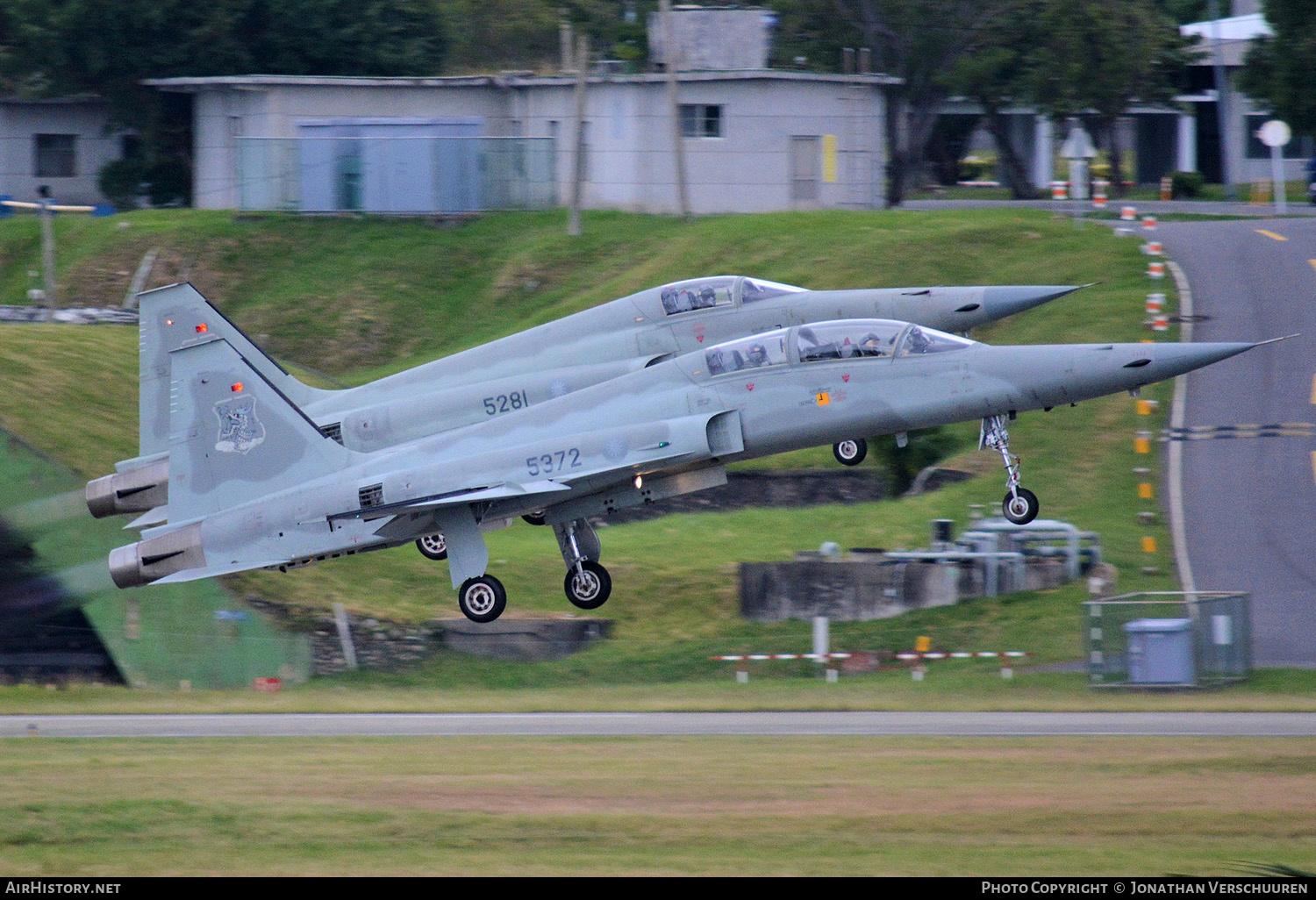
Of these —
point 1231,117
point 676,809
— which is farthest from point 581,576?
point 1231,117

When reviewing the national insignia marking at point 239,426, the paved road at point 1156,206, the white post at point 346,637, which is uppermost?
the paved road at point 1156,206

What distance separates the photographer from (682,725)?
2369 centimetres

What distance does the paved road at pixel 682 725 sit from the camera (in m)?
22.1

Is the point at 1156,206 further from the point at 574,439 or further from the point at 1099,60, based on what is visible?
the point at 574,439

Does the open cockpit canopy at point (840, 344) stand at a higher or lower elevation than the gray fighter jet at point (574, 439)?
higher

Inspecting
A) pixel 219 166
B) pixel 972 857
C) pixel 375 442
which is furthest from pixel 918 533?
pixel 219 166

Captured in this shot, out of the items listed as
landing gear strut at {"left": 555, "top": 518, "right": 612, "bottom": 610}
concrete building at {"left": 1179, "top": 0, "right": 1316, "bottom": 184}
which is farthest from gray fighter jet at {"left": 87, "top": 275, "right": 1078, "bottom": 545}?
concrete building at {"left": 1179, "top": 0, "right": 1316, "bottom": 184}

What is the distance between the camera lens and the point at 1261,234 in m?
50.5

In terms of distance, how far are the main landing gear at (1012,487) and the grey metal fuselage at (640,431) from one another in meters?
0.46

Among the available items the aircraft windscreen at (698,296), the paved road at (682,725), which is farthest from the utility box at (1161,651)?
the aircraft windscreen at (698,296)

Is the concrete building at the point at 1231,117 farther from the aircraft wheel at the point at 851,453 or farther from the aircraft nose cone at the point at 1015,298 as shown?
the aircraft wheel at the point at 851,453

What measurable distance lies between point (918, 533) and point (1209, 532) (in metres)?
6.02

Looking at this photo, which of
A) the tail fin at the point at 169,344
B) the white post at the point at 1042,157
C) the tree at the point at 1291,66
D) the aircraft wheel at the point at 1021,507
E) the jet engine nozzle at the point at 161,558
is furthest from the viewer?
the white post at the point at 1042,157

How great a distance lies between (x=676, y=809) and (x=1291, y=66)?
183ft
